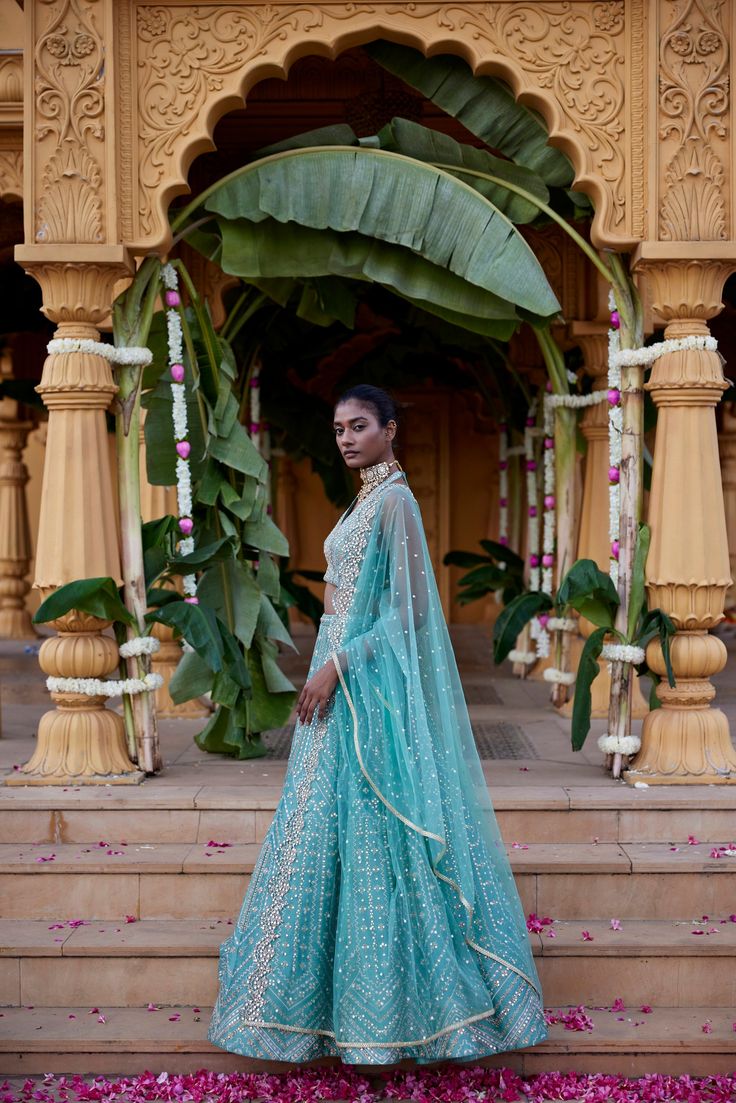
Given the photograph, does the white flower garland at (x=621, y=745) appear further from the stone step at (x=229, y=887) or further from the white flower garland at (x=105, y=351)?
the white flower garland at (x=105, y=351)

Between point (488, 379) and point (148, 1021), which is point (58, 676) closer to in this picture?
point (148, 1021)

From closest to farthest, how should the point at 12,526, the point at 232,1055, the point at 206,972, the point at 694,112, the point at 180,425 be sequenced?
the point at 232,1055, the point at 206,972, the point at 694,112, the point at 180,425, the point at 12,526

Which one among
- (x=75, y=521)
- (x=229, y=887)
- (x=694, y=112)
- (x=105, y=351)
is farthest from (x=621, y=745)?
(x=105, y=351)

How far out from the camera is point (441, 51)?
498 cm

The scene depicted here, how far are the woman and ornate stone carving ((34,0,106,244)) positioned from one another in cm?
201

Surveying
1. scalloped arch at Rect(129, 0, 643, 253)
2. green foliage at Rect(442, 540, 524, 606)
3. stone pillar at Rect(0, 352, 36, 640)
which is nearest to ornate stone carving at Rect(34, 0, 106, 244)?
scalloped arch at Rect(129, 0, 643, 253)

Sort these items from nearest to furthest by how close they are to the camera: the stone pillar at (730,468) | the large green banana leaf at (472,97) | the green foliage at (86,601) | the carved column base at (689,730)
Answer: the green foliage at (86,601)
the carved column base at (689,730)
the large green banana leaf at (472,97)
the stone pillar at (730,468)

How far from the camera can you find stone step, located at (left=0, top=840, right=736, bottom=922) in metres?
4.30

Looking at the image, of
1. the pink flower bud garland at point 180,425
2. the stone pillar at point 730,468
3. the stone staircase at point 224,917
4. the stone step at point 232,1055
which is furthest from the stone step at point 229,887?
the stone pillar at point 730,468

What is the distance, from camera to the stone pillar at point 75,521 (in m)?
4.98

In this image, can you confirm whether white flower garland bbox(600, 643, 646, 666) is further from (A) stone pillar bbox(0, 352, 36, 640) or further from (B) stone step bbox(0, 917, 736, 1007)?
(A) stone pillar bbox(0, 352, 36, 640)

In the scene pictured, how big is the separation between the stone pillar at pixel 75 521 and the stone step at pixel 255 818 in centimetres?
28

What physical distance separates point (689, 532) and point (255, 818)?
1.97m

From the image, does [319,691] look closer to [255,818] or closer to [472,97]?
[255,818]
